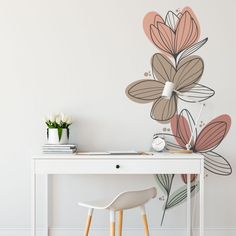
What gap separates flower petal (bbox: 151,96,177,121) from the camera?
11.7 feet

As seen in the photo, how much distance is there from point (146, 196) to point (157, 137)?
2.28 feet

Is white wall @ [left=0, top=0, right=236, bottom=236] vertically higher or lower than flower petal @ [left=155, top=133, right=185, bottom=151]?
higher

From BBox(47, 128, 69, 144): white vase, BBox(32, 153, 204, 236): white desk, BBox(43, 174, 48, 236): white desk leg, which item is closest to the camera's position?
BBox(32, 153, 204, 236): white desk

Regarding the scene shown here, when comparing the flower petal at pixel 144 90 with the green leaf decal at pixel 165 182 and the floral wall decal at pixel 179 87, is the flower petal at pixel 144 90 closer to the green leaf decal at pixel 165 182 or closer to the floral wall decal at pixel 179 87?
the floral wall decal at pixel 179 87

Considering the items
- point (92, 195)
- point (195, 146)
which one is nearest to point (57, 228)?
point (92, 195)

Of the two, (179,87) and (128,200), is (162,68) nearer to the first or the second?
(179,87)

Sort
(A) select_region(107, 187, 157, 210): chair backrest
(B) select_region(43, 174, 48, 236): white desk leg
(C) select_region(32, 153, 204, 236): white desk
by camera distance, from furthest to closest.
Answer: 1. (B) select_region(43, 174, 48, 236): white desk leg
2. (C) select_region(32, 153, 204, 236): white desk
3. (A) select_region(107, 187, 157, 210): chair backrest

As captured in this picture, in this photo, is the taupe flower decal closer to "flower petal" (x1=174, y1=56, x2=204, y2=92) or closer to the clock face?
"flower petal" (x1=174, y1=56, x2=204, y2=92)

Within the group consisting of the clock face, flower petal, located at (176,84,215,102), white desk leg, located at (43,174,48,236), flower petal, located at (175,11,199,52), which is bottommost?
white desk leg, located at (43,174,48,236)

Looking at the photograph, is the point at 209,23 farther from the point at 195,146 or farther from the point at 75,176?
the point at 75,176

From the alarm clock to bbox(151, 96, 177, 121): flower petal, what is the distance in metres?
0.19

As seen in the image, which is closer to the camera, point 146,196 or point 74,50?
point 146,196

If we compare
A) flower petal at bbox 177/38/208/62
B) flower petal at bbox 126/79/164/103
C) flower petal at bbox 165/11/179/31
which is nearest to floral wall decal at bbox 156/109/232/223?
flower petal at bbox 126/79/164/103

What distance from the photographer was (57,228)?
361cm
